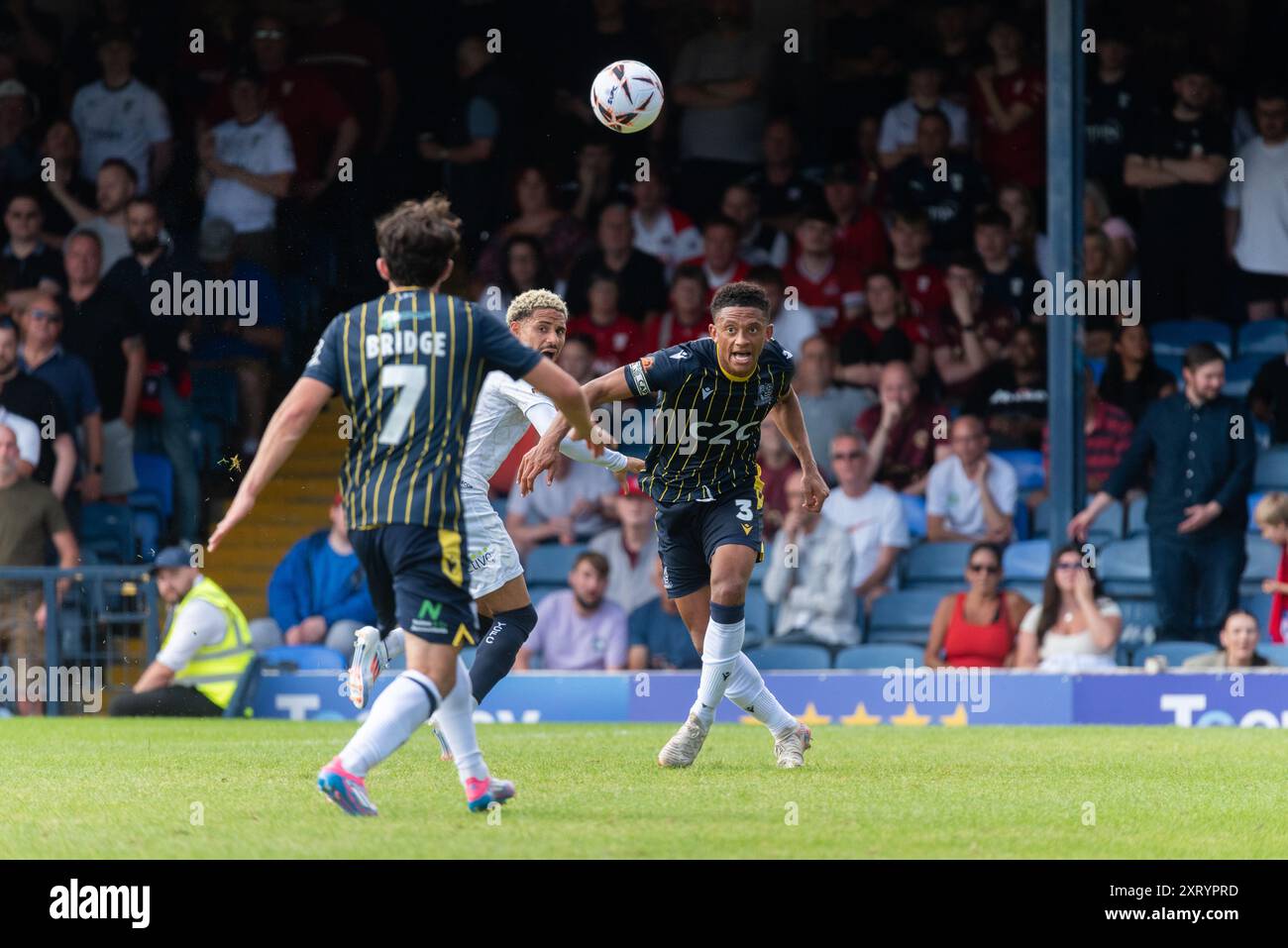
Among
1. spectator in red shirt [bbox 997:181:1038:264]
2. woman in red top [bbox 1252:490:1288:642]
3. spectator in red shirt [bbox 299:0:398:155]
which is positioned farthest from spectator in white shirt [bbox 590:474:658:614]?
spectator in red shirt [bbox 299:0:398:155]

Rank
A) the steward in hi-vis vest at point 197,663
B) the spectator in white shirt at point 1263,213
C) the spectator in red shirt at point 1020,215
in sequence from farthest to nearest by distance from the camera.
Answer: the spectator in red shirt at point 1020,215, the spectator in white shirt at point 1263,213, the steward in hi-vis vest at point 197,663

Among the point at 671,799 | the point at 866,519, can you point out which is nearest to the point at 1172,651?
the point at 866,519

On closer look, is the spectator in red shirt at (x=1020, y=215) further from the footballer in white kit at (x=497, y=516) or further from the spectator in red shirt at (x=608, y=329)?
the footballer in white kit at (x=497, y=516)

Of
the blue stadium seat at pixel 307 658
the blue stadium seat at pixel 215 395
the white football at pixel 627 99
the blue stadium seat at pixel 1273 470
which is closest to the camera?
the white football at pixel 627 99

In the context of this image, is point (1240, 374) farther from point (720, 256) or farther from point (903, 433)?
point (720, 256)

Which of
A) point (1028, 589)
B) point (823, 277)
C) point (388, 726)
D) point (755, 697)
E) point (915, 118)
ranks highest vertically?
point (915, 118)

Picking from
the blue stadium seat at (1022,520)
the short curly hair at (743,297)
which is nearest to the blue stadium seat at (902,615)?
the blue stadium seat at (1022,520)

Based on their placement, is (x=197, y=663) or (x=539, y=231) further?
(x=539, y=231)

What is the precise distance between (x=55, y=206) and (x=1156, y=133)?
894 cm

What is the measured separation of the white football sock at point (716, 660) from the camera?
8.77 m

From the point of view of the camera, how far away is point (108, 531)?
15.4 metres

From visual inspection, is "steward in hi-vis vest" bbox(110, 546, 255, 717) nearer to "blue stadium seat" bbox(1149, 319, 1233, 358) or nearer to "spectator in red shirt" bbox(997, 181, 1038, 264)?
"spectator in red shirt" bbox(997, 181, 1038, 264)

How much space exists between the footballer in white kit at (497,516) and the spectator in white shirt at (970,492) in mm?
5998

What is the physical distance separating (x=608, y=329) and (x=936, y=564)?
3.07m
